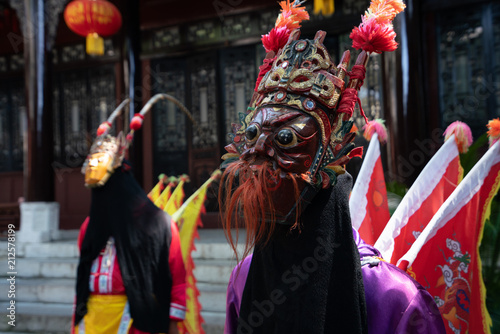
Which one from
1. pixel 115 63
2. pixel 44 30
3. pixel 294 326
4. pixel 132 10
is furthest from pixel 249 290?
pixel 115 63

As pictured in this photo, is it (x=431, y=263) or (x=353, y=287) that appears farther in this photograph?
(x=431, y=263)

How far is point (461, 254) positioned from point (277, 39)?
1082mm

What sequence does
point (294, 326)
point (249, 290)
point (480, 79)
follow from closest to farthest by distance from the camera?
point (294, 326)
point (249, 290)
point (480, 79)

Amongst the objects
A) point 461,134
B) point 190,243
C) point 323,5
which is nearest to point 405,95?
point 323,5

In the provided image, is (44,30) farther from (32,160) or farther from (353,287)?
(353,287)

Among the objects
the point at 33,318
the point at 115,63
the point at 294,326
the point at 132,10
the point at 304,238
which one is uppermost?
the point at 132,10

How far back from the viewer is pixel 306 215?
49.1 inches

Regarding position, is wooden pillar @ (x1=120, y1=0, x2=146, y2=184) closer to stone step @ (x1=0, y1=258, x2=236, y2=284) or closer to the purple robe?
stone step @ (x1=0, y1=258, x2=236, y2=284)

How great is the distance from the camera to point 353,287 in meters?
1.20

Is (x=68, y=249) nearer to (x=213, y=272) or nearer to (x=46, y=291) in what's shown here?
(x=46, y=291)

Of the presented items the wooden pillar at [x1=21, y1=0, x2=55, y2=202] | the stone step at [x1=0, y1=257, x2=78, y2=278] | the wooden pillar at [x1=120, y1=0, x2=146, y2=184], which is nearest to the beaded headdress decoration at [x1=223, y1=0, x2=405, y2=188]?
the stone step at [x1=0, y1=257, x2=78, y2=278]

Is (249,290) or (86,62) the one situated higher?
(86,62)

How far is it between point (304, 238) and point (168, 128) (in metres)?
6.93

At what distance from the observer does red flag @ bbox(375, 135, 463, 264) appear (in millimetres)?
1777
